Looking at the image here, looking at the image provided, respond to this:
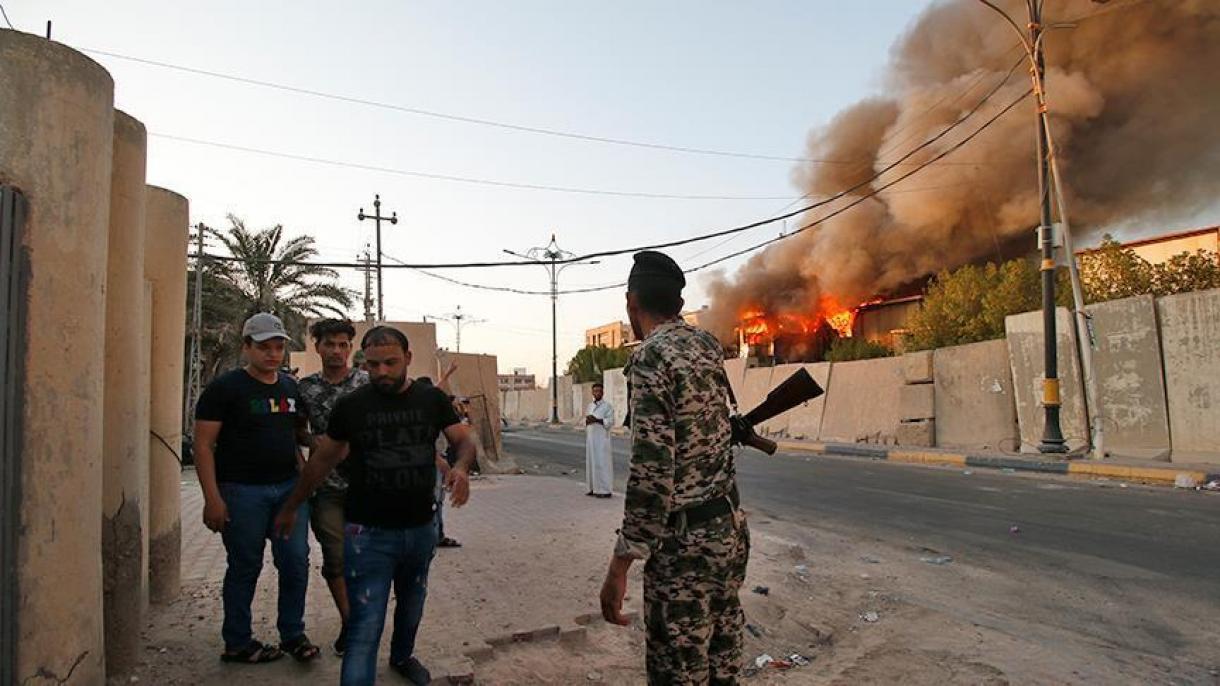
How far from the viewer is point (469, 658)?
3.66 m

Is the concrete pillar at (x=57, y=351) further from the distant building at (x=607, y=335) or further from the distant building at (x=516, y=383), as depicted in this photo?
the distant building at (x=607, y=335)

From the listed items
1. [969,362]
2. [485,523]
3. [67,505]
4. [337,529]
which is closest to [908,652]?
[337,529]

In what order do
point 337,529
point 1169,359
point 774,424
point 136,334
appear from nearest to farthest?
point 136,334 → point 337,529 → point 1169,359 → point 774,424

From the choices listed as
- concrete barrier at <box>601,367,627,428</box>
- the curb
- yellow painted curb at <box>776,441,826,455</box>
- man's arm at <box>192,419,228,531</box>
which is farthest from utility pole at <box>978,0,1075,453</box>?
concrete barrier at <box>601,367,627,428</box>

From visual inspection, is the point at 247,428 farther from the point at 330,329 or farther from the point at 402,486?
the point at 402,486

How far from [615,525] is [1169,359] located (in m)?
10.5

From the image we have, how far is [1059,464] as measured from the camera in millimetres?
12250

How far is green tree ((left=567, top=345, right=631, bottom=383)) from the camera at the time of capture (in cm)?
4159

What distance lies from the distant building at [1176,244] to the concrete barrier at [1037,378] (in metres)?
13.7

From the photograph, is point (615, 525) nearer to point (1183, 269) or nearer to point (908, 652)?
point (908, 652)

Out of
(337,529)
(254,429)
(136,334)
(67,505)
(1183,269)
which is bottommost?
(337,529)

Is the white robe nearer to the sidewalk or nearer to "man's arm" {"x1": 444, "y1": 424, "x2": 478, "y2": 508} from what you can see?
"man's arm" {"x1": 444, "y1": 424, "x2": 478, "y2": 508}

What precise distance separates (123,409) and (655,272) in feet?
8.38

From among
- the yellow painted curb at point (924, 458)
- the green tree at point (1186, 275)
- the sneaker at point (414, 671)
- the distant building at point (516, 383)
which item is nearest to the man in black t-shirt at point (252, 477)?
the sneaker at point (414, 671)
